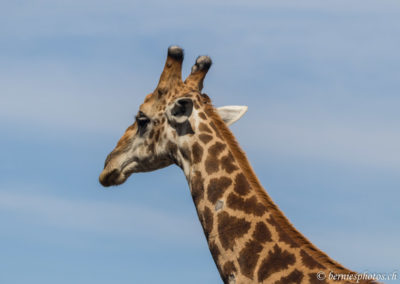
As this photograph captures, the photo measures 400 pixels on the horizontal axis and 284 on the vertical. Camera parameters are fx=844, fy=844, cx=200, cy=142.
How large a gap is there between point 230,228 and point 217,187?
80cm

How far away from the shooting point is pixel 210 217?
45.0 ft

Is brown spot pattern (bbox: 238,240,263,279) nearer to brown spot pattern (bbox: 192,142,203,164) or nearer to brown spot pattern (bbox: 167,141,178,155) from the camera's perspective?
brown spot pattern (bbox: 192,142,203,164)

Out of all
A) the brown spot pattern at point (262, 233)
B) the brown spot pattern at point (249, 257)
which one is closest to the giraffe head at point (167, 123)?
the brown spot pattern at point (262, 233)

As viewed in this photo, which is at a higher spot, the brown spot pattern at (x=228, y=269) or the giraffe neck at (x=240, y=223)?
the giraffe neck at (x=240, y=223)

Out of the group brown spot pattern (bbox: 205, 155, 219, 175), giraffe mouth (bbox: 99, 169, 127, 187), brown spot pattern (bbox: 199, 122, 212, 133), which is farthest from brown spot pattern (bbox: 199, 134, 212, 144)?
giraffe mouth (bbox: 99, 169, 127, 187)

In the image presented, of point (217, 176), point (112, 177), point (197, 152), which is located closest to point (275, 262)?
point (217, 176)

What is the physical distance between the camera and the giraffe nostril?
15937mm

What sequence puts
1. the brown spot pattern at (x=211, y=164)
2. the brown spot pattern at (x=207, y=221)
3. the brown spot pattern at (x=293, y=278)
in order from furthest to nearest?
1. the brown spot pattern at (x=211, y=164)
2. the brown spot pattern at (x=207, y=221)
3. the brown spot pattern at (x=293, y=278)

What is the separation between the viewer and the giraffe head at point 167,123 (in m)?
14.6

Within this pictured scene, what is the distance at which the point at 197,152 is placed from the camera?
14.2 meters

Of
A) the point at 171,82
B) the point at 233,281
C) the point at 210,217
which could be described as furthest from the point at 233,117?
the point at 233,281

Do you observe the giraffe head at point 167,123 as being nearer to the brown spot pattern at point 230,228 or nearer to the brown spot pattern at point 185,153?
the brown spot pattern at point 185,153

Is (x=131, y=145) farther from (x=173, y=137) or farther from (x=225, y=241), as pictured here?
(x=225, y=241)

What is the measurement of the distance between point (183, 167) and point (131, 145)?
5.10 feet
